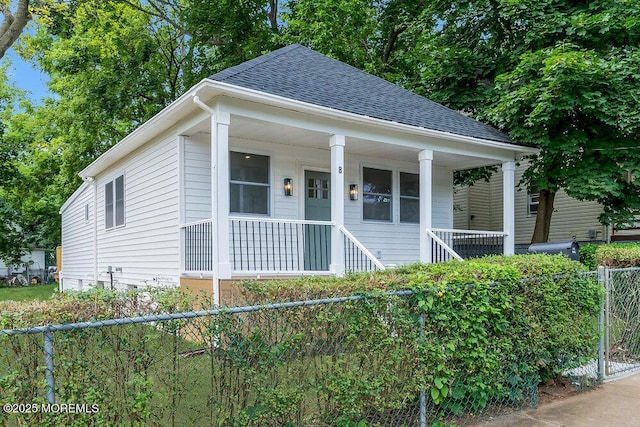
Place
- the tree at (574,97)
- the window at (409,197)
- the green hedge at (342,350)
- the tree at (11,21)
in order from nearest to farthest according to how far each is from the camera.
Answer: the green hedge at (342,350) < the tree at (574,97) < the window at (409,197) < the tree at (11,21)

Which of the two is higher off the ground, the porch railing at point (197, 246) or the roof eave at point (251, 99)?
the roof eave at point (251, 99)

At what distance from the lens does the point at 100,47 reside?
17.8 metres

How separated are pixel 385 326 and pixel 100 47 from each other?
1815cm

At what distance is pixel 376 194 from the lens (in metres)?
10.3

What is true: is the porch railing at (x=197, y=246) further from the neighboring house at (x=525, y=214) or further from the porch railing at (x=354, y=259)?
the neighboring house at (x=525, y=214)

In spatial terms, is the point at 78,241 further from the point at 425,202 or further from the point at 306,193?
the point at 425,202

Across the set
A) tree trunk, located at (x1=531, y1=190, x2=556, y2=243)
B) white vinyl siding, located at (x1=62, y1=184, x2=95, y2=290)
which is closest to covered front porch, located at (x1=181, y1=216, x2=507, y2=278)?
tree trunk, located at (x1=531, y1=190, x2=556, y2=243)

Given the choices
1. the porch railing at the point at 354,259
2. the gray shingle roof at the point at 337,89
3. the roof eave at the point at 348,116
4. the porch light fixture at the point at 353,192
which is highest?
the gray shingle roof at the point at 337,89

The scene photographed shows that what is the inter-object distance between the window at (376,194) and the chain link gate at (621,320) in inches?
204

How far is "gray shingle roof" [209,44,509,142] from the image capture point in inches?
302

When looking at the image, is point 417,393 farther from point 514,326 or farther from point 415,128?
point 415,128

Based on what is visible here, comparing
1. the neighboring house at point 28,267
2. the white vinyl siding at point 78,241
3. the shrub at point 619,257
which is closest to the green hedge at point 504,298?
the shrub at point 619,257

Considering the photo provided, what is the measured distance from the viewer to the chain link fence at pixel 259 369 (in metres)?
2.52

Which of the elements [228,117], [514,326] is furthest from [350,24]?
[514,326]
